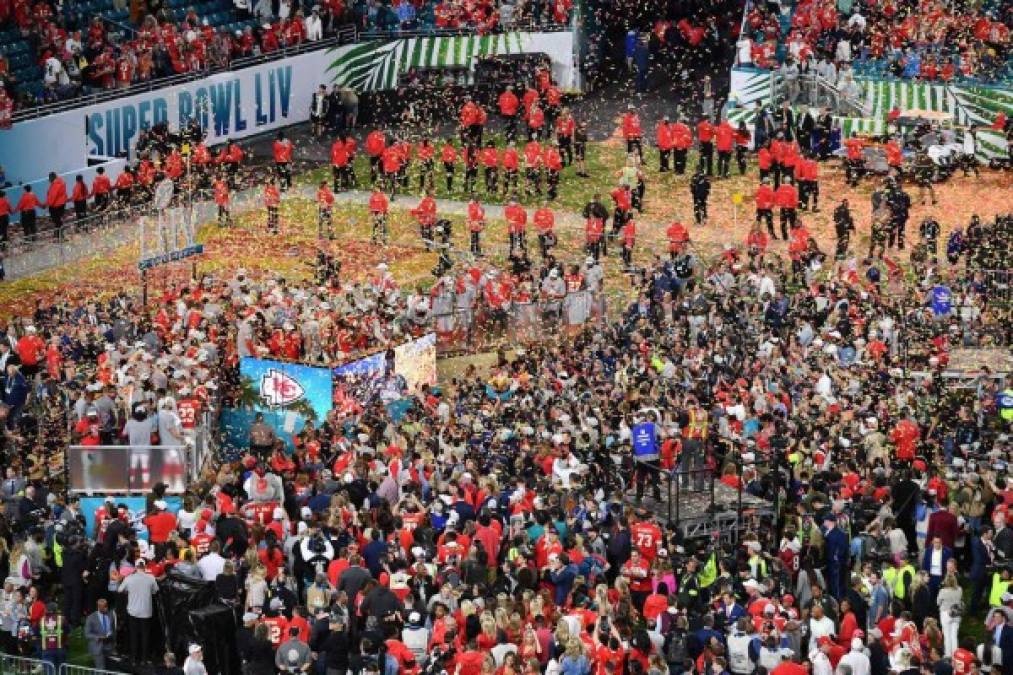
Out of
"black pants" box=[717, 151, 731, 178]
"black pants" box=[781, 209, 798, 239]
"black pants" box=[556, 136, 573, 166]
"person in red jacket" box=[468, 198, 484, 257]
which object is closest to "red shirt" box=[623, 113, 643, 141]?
"black pants" box=[556, 136, 573, 166]

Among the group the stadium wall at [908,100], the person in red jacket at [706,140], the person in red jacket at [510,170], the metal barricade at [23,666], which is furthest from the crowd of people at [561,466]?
the stadium wall at [908,100]

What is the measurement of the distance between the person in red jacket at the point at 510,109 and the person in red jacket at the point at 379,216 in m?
5.77

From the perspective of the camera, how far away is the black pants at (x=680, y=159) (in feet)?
145

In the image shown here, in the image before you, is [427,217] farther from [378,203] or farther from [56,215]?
[56,215]

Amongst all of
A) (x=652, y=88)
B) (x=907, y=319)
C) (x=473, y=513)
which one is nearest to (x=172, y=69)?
(x=652, y=88)

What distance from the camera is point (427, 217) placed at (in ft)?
130

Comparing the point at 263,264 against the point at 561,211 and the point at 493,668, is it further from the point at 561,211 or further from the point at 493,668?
the point at 493,668

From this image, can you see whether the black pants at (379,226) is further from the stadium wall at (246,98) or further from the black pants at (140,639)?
the black pants at (140,639)

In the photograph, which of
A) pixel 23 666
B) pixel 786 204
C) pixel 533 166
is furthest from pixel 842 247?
pixel 23 666

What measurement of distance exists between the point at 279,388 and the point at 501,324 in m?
4.53

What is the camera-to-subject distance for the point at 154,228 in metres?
39.8

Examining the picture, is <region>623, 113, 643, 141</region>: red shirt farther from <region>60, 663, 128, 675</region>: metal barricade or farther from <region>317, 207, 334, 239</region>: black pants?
<region>60, 663, 128, 675</region>: metal barricade

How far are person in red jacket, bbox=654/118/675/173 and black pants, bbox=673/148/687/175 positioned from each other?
0.18 metres

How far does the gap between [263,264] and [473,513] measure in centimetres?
1367
